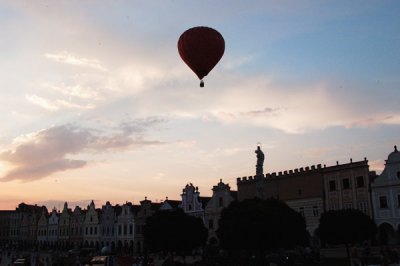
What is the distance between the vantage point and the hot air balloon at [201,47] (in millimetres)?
26969

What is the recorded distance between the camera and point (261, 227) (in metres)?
35.6

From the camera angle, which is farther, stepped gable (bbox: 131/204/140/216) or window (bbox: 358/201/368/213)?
stepped gable (bbox: 131/204/140/216)

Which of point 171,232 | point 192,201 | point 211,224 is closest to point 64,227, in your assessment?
point 192,201

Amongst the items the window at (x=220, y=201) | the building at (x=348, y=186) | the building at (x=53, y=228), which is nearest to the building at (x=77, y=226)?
the building at (x=53, y=228)

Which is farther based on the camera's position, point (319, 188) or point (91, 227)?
point (91, 227)

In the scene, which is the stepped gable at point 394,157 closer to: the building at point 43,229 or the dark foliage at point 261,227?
the dark foliage at point 261,227

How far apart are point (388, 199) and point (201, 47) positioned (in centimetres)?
2932

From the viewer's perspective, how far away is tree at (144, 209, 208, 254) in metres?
46.1

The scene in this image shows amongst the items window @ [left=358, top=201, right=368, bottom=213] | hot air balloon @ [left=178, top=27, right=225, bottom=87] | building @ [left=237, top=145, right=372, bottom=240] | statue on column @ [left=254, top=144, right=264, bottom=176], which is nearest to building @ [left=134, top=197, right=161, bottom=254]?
building @ [left=237, top=145, right=372, bottom=240]

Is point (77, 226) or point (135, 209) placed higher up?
point (135, 209)

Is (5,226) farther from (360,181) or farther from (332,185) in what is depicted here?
(360,181)

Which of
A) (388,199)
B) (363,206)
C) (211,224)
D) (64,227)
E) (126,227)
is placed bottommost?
(211,224)

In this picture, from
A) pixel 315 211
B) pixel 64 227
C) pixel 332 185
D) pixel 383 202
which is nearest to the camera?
pixel 383 202

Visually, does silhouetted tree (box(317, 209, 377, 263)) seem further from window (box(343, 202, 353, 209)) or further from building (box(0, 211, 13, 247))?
building (box(0, 211, 13, 247))
